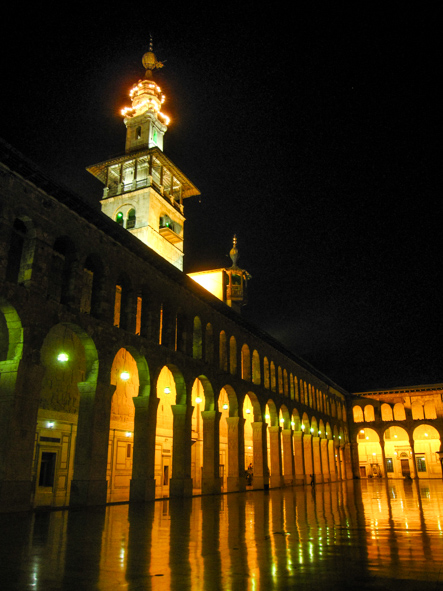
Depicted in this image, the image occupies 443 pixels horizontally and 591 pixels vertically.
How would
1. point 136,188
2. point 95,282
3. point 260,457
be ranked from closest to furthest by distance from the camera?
point 95,282 → point 260,457 → point 136,188

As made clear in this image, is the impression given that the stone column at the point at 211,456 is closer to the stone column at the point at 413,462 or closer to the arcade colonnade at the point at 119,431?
the arcade colonnade at the point at 119,431

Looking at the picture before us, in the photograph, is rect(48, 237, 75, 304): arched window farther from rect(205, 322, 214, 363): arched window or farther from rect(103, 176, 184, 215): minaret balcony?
rect(103, 176, 184, 215): minaret balcony

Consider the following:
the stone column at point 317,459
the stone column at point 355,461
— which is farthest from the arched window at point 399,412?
the stone column at point 317,459

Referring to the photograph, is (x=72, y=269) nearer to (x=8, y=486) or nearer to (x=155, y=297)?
(x=155, y=297)

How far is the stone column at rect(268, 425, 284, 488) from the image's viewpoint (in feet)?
110

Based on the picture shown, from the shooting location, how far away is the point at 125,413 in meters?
24.3

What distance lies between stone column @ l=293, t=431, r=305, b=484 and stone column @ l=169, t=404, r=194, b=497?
18.7 meters

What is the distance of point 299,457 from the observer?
39156 millimetres

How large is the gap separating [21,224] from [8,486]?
9010mm

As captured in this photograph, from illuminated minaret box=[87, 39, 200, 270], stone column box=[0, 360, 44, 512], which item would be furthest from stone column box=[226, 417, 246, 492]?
illuminated minaret box=[87, 39, 200, 270]

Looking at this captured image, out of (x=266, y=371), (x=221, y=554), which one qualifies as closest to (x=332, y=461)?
(x=266, y=371)

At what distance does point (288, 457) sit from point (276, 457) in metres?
2.94

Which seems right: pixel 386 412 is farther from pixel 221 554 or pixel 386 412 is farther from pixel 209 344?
pixel 221 554

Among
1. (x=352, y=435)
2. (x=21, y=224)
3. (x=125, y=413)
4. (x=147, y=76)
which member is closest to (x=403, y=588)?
(x=21, y=224)
